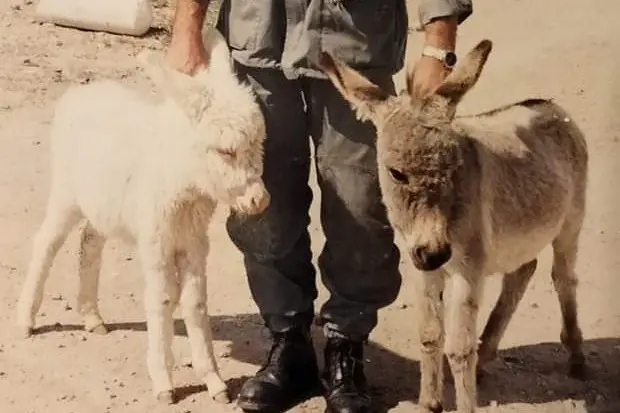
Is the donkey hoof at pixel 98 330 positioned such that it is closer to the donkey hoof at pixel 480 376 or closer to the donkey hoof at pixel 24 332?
the donkey hoof at pixel 24 332

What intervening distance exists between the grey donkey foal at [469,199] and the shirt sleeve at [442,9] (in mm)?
146

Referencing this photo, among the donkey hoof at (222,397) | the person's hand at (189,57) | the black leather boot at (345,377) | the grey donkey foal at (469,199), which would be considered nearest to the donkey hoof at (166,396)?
the donkey hoof at (222,397)

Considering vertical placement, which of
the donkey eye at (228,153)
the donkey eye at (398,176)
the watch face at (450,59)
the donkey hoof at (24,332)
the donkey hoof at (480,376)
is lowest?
the donkey hoof at (24,332)

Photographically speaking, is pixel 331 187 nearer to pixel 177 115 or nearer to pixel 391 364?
pixel 177 115

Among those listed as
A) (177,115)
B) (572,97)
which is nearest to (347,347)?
(177,115)

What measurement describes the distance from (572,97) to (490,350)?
131 inches

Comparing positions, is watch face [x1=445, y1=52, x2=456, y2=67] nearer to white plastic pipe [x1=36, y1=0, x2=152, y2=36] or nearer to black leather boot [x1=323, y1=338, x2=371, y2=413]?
black leather boot [x1=323, y1=338, x2=371, y2=413]

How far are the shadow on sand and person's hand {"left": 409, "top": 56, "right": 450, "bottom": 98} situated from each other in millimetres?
1288

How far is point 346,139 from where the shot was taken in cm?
376

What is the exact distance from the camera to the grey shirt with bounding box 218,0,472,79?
11.8 feet

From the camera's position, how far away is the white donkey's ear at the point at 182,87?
11.6ft

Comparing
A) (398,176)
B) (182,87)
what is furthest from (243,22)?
(398,176)

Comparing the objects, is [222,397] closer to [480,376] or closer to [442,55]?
[480,376]

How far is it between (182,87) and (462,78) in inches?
36.5
